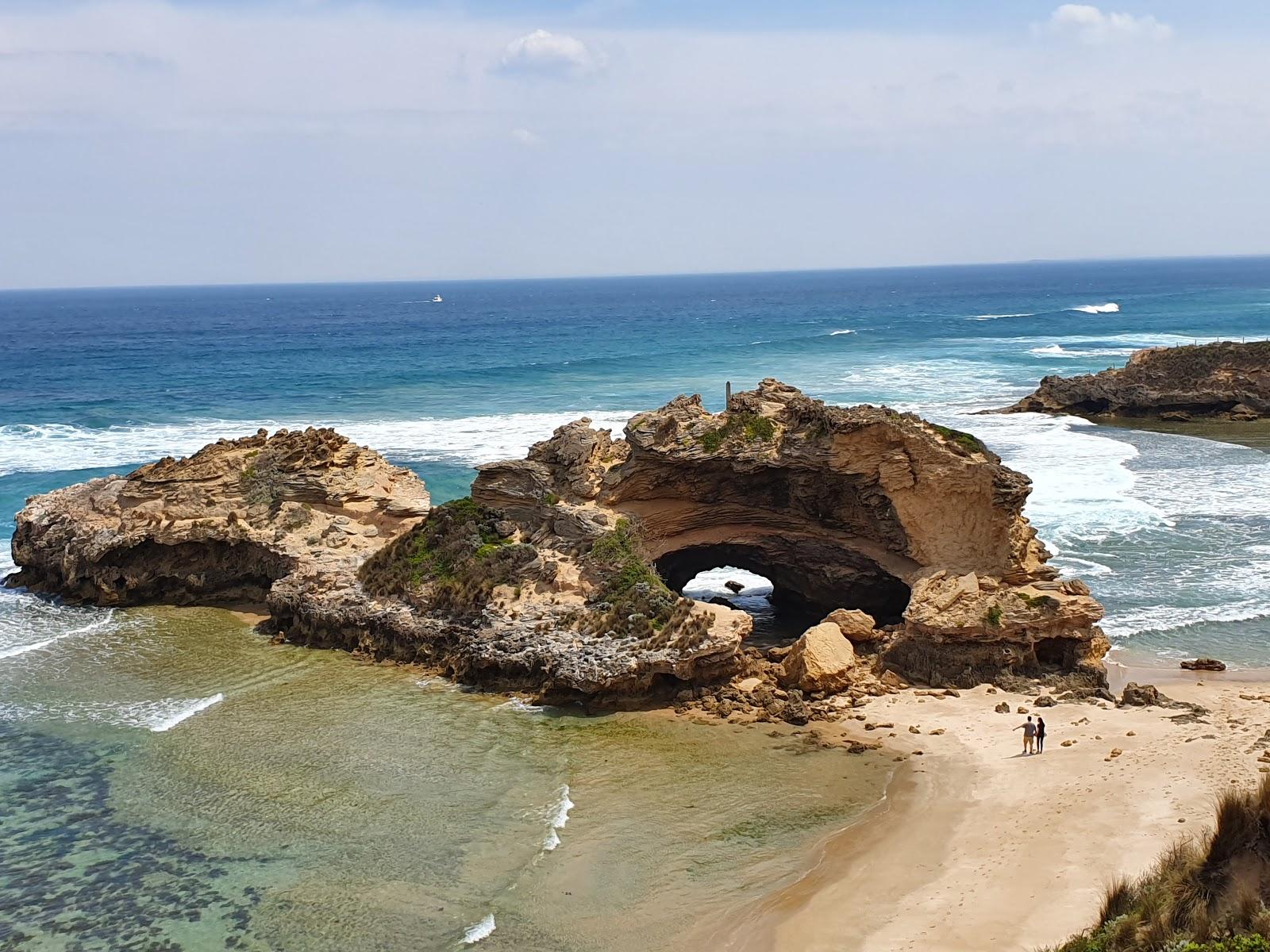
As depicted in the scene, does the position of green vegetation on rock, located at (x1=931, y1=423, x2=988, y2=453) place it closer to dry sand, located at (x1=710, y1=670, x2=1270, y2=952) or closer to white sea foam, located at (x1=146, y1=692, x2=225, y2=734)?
dry sand, located at (x1=710, y1=670, x2=1270, y2=952)

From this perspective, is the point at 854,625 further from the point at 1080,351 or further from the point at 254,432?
the point at 1080,351

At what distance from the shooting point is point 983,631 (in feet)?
74.6

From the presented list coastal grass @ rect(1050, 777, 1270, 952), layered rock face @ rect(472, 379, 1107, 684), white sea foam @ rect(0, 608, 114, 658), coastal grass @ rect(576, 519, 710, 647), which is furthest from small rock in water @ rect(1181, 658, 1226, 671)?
white sea foam @ rect(0, 608, 114, 658)

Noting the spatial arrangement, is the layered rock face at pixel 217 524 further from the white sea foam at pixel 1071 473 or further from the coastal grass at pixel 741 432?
the white sea foam at pixel 1071 473

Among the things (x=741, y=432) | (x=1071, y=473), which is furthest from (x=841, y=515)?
(x=1071, y=473)

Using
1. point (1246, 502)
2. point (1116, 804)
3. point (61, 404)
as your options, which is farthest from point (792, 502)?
point (61, 404)

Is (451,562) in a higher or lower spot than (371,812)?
higher

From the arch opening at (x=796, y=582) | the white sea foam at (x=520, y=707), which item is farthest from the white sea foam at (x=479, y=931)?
the arch opening at (x=796, y=582)

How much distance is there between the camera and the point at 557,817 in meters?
18.4

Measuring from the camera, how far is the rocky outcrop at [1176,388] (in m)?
60.7

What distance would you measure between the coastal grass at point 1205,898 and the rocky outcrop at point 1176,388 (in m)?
52.9

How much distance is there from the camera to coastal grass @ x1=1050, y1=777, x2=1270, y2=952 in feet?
36.1

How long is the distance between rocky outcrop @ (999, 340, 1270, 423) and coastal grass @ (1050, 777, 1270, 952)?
52.9 metres

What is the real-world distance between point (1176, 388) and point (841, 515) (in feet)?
141
